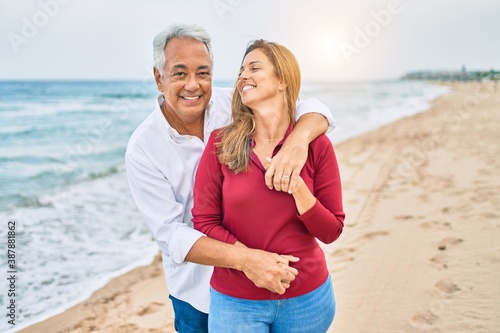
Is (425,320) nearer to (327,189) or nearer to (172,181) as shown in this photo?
(327,189)

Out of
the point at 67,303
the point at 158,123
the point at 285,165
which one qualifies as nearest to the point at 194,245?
the point at 285,165

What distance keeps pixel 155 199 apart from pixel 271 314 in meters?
0.78

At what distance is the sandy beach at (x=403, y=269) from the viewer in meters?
3.77

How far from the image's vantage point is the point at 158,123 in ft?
7.93

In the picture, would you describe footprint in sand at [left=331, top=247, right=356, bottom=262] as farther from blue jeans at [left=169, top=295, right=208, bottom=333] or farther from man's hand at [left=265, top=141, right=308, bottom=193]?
man's hand at [left=265, top=141, right=308, bottom=193]

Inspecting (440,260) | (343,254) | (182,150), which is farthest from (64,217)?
(182,150)

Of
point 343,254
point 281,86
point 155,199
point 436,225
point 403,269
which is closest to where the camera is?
point 281,86

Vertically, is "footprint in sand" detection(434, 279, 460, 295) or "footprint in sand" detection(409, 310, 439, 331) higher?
"footprint in sand" detection(409, 310, 439, 331)

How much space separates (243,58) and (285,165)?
0.64 m

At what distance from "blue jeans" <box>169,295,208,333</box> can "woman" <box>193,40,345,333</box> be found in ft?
1.56

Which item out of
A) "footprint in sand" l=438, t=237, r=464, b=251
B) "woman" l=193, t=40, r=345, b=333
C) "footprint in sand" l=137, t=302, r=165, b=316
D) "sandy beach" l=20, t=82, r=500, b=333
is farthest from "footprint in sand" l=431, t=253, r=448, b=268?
"woman" l=193, t=40, r=345, b=333

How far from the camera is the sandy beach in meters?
3.77

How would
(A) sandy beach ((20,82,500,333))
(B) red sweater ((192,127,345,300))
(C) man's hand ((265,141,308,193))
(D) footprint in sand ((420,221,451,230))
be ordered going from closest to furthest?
(C) man's hand ((265,141,308,193))
(B) red sweater ((192,127,345,300))
(A) sandy beach ((20,82,500,333))
(D) footprint in sand ((420,221,451,230))

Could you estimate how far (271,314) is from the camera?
201 cm
